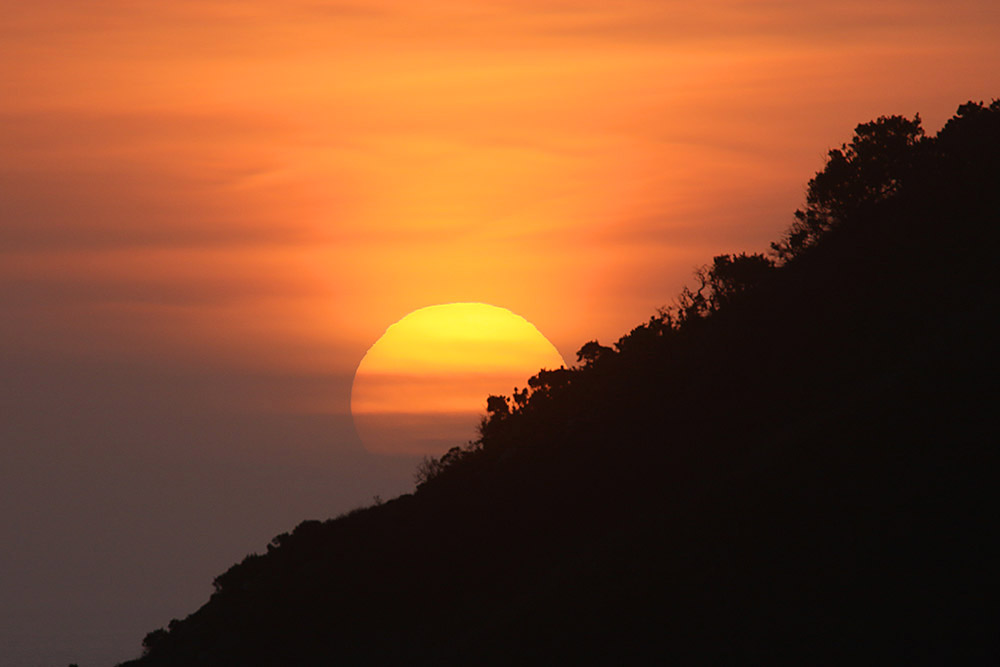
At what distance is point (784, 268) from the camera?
263 ft

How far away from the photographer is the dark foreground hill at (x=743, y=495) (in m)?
38.7

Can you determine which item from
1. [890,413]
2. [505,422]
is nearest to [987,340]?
[890,413]

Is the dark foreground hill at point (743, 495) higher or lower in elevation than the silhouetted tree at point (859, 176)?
lower

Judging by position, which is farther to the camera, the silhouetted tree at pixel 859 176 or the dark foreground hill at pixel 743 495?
the silhouetted tree at pixel 859 176

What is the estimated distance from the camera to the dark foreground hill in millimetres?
38656

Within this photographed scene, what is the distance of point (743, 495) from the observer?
154 ft

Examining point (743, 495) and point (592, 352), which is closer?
point (743, 495)

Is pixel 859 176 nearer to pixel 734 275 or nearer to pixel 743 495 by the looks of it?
pixel 734 275

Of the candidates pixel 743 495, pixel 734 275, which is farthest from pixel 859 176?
pixel 743 495

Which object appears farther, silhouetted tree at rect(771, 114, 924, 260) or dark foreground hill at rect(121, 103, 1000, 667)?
silhouetted tree at rect(771, 114, 924, 260)

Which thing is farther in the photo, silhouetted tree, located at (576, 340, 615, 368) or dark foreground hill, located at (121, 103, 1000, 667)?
silhouetted tree, located at (576, 340, 615, 368)

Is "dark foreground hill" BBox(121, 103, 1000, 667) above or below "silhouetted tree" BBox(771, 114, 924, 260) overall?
below

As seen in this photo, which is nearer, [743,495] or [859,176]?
[743,495]

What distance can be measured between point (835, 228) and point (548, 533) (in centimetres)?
2783
